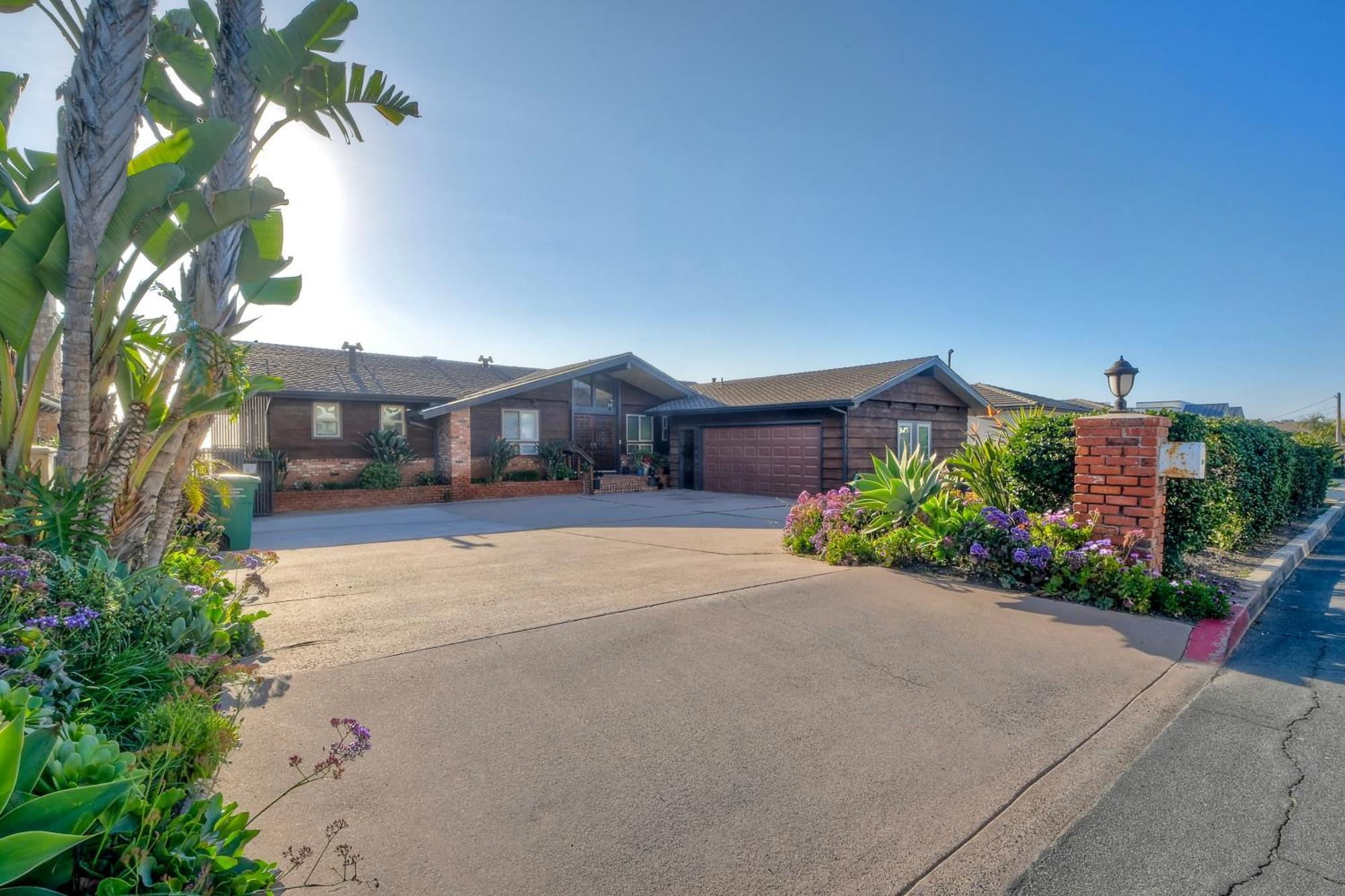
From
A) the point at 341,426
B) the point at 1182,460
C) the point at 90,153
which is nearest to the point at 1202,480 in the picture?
the point at 1182,460

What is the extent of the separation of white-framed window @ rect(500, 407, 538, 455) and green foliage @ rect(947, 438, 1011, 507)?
48.2 ft

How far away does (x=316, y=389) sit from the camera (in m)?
17.4

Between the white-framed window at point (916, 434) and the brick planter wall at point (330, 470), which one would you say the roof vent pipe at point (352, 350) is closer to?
the brick planter wall at point (330, 470)

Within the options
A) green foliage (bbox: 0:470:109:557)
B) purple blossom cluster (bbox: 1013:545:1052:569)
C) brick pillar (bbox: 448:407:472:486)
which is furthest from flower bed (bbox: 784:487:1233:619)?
brick pillar (bbox: 448:407:472:486)

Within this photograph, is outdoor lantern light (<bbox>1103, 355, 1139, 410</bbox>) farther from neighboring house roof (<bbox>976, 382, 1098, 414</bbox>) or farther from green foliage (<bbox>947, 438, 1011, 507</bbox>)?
neighboring house roof (<bbox>976, 382, 1098, 414</bbox>)

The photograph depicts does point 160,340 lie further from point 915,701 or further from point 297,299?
point 915,701

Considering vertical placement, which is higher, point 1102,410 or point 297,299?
point 297,299

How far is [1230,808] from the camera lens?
2770 mm

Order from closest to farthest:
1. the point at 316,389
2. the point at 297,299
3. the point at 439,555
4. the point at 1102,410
→ the point at 297,299, the point at 1102,410, the point at 439,555, the point at 316,389

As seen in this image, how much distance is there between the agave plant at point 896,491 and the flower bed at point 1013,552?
52mm

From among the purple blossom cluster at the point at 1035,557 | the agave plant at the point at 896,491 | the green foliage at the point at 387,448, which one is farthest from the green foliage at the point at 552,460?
the purple blossom cluster at the point at 1035,557

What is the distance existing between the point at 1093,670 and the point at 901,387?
15140 mm

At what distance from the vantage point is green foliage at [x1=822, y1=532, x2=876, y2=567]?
7547mm

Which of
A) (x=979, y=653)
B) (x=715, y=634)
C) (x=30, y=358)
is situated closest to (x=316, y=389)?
(x=30, y=358)
